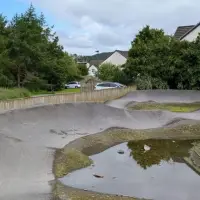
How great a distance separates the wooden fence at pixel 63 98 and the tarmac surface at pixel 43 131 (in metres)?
1.07

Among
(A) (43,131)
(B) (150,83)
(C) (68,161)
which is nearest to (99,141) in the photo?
(A) (43,131)

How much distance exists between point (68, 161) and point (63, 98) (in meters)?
9.22

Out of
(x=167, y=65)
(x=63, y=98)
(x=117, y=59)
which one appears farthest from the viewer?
(x=117, y=59)

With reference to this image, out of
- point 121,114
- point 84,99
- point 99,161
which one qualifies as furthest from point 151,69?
point 99,161

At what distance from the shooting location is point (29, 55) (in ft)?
103

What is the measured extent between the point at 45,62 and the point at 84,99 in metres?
11.0

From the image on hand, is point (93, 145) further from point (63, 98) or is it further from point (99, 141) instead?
point (63, 98)

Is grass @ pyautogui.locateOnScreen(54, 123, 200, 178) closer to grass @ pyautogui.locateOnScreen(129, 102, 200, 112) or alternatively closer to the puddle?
the puddle

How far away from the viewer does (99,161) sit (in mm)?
12859

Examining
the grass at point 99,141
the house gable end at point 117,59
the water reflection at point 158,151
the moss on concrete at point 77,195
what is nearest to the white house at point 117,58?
the house gable end at point 117,59

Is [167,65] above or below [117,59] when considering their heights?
below

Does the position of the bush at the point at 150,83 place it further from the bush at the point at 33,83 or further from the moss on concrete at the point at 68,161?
the moss on concrete at the point at 68,161

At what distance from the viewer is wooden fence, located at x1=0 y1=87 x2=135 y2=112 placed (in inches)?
643

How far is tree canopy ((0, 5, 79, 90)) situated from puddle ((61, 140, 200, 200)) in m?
18.4
